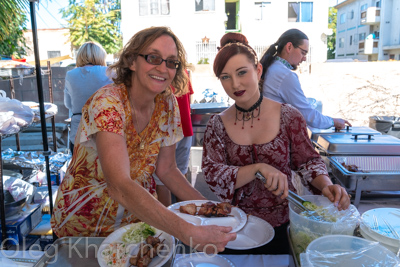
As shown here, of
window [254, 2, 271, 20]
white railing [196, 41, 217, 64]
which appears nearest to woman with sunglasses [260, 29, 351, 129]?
white railing [196, 41, 217, 64]

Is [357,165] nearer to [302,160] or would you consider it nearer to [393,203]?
[393,203]

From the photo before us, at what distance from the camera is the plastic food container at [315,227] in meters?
0.89

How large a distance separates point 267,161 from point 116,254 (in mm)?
815

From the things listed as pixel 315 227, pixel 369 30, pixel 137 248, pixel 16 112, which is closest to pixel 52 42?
pixel 16 112

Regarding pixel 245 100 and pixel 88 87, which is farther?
pixel 88 87

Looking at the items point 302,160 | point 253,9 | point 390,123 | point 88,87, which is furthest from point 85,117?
point 253,9

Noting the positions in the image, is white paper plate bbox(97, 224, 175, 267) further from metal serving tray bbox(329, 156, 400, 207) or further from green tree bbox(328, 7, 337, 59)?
green tree bbox(328, 7, 337, 59)

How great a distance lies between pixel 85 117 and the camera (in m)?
1.25

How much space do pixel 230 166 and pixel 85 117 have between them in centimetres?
69

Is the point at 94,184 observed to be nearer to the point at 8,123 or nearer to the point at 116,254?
the point at 116,254

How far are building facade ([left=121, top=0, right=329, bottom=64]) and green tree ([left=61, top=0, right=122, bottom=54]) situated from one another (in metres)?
1.55

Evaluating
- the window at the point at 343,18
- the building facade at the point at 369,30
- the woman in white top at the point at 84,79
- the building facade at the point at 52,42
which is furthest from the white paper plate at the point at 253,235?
the window at the point at 343,18

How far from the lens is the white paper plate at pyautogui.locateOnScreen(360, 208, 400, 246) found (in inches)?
33.8

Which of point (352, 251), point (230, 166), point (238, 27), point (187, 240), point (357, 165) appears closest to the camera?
point (352, 251)
